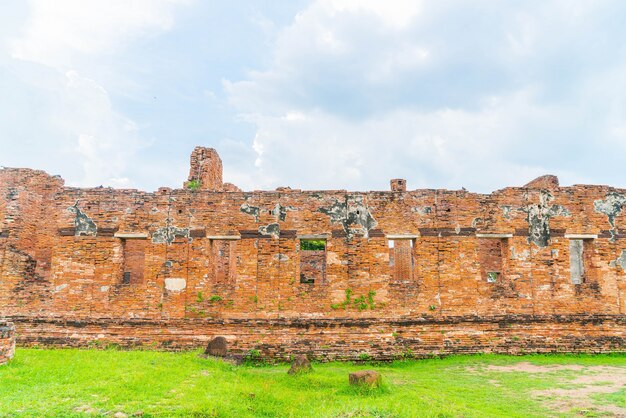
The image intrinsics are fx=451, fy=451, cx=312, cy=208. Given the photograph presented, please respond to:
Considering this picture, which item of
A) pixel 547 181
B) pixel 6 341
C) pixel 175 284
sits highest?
pixel 547 181

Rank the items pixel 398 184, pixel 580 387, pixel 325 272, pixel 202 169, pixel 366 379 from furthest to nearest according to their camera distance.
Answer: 1. pixel 202 169
2. pixel 398 184
3. pixel 325 272
4. pixel 580 387
5. pixel 366 379

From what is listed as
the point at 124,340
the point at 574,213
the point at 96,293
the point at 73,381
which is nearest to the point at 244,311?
the point at 124,340

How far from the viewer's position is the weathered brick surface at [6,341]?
9242 millimetres

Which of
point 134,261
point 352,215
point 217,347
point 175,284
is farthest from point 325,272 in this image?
point 134,261

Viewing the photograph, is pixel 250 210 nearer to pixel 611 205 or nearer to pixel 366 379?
pixel 366 379

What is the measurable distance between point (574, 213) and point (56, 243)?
641 inches

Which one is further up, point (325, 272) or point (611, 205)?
point (611, 205)

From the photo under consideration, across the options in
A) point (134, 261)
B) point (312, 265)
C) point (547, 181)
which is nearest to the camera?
point (547, 181)

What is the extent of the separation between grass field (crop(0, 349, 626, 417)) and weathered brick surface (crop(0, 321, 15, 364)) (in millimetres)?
196

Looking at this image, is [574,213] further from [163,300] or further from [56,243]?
[56,243]

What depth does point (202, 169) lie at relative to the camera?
702 inches

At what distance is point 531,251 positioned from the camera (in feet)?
46.1

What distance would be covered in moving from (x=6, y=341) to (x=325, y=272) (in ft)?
26.9

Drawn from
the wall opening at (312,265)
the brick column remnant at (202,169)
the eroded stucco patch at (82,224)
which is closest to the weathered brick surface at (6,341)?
the eroded stucco patch at (82,224)
